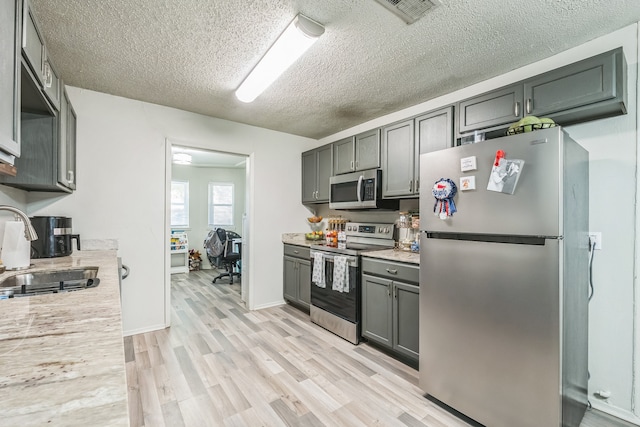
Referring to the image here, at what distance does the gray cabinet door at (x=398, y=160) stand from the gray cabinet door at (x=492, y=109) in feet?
1.64

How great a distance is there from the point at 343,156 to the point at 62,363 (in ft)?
10.4

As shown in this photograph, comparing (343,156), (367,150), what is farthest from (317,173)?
(367,150)

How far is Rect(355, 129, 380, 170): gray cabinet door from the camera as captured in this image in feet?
10.0

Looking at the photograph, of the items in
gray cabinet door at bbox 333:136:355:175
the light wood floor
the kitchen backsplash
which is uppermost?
gray cabinet door at bbox 333:136:355:175

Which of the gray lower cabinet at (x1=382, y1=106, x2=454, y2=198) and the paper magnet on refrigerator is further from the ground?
the gray lower cabinet at (x1=382, y1=106, x2=454, y2=198)

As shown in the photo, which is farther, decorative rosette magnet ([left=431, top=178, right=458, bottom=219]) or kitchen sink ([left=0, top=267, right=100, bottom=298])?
decorative rosette magnet ([left=431, top=178, right=458, bottom=219])

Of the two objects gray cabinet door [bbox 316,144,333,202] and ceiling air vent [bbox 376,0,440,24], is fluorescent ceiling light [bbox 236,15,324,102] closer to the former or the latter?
ceiling air vent [bbox 376,0,440,24]

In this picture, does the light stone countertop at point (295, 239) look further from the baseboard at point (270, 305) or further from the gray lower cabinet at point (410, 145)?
the gray lower cabinet at point (410, 145)

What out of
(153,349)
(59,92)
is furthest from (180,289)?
(59,92)

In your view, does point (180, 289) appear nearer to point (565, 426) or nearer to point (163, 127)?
point (163, 127)

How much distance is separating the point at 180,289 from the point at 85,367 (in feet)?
14.6

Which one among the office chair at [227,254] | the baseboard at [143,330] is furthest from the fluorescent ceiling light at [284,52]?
the office chair at [227,254]

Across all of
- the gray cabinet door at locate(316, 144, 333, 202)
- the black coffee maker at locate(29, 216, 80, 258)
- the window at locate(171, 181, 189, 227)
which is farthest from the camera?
the window at locate(171, 181, 189, 227)

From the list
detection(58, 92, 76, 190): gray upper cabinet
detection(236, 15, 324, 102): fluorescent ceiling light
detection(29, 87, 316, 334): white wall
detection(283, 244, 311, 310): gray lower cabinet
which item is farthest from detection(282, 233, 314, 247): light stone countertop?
detection(58, 92, 76, 190): gray upper cabinet
